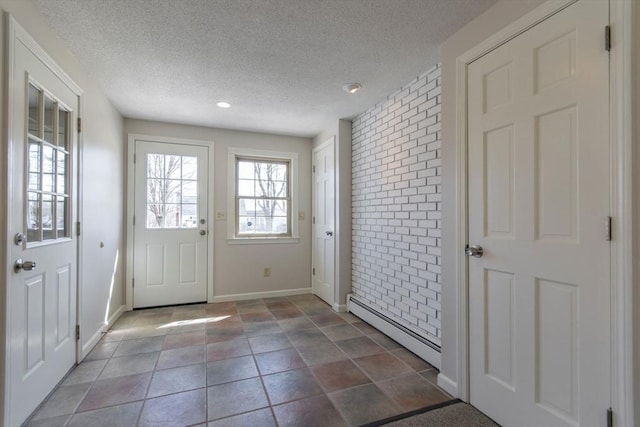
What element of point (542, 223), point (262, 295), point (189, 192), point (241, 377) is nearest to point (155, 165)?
point (189, 192)

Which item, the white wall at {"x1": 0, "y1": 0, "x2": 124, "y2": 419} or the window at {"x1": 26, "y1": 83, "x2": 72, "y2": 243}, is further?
the white wall at {"x1": 0, "y1": 0, "x2": 124, "y2": 419}

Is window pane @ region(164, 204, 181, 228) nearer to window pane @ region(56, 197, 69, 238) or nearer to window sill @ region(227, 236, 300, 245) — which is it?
window sill @ region(227, 236, 300, 245)

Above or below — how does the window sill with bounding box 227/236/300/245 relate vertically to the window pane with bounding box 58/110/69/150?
below

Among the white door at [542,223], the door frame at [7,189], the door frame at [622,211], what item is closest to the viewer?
the door frame at [622,211]

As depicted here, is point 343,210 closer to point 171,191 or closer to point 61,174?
point 171,191

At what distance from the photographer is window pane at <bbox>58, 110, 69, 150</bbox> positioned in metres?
2.06

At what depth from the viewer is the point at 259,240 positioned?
420cm

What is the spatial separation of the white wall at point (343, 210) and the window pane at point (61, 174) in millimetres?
2541

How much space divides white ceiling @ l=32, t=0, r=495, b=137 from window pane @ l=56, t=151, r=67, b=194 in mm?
777

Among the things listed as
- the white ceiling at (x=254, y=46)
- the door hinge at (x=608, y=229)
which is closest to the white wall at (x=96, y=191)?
the white ceiling at (x=254, y=46)

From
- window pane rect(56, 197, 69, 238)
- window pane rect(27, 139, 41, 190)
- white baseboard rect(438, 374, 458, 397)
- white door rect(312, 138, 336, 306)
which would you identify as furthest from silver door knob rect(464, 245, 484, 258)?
window pane rect(56, 197, 69, 238)

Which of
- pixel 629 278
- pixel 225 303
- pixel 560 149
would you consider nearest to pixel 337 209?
pixel 225 303

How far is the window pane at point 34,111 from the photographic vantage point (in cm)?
173

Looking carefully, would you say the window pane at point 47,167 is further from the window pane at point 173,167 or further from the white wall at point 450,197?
the white wall at point 450,197
